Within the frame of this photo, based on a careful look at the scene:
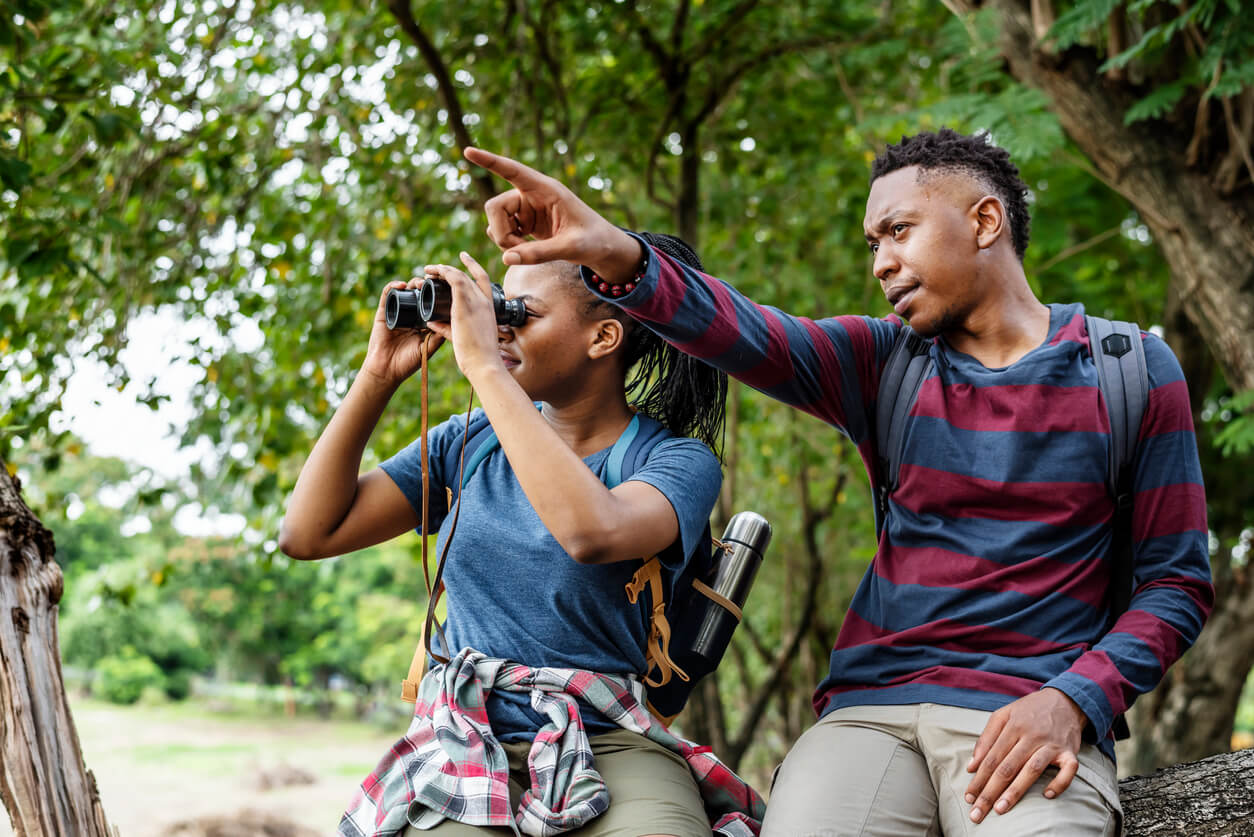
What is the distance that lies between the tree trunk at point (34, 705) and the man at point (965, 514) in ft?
3.50

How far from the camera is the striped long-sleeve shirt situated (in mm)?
1807

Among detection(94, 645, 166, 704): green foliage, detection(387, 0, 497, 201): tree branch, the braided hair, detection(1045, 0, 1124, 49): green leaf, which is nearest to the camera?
the braided hair

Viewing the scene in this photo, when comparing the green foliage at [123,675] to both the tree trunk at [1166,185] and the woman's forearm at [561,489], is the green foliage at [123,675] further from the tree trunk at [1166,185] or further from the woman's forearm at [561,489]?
the woman's forearm at [561,489]

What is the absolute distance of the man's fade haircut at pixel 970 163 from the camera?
205 cm

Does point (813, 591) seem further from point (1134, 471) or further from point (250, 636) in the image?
point (250, 636)

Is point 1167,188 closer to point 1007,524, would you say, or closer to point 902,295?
point 902,295

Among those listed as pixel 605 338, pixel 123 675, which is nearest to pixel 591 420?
pixel 605 338

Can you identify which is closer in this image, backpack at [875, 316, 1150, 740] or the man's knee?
the man's knee

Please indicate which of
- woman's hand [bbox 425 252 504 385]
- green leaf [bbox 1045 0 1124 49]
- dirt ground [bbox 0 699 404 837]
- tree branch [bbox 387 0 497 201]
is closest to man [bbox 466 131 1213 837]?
woman's hand [bbox 425 252 504 385]

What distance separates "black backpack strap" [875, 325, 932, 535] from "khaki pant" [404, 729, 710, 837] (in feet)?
1.94

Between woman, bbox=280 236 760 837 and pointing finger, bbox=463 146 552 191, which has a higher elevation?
pointing finger, bbox=463 146 552 191

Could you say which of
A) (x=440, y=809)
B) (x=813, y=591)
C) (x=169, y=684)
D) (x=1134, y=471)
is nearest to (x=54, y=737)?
(x=440, y=809)

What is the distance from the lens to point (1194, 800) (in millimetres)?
1959

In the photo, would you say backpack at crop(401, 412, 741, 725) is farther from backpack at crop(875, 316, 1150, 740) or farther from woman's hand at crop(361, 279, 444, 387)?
backpack at crop(875, 316, 1150, 740)
